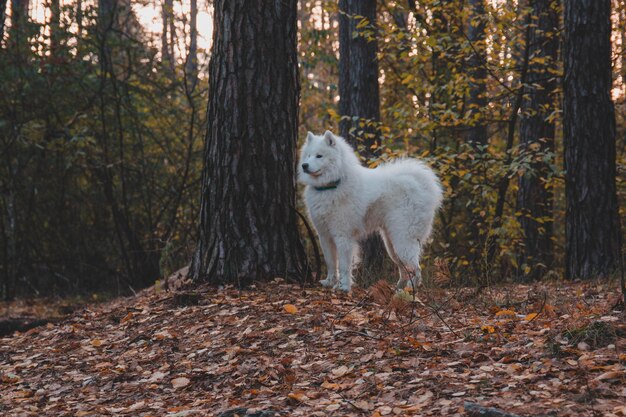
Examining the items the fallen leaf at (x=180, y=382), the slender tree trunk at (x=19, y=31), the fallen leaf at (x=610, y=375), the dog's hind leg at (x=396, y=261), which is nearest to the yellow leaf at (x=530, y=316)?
the fallen leaf at (x=610, y=375)

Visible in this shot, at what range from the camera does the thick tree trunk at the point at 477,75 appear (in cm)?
898

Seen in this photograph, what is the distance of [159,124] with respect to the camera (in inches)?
459

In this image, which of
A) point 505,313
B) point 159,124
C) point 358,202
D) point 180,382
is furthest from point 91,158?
point 505,313

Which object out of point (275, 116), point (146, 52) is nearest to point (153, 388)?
point (275, 116)

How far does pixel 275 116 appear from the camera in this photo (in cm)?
631

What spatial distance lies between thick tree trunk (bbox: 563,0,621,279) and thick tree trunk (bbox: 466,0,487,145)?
4.18 ft

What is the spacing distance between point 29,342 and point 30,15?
6447 millimetres

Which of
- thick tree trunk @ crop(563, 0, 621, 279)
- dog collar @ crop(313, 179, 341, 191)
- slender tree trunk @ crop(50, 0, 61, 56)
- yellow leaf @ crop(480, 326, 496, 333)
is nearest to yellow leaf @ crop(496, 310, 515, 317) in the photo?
yellow leaf @ crop(480, 326, 496, 333)

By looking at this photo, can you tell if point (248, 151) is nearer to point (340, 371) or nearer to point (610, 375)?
point (340, 371)

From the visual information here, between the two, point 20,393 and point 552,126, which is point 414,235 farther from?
point 552,126

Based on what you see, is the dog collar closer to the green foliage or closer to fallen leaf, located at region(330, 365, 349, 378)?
fallen leaf, located at region(330, 365, 349, 378)

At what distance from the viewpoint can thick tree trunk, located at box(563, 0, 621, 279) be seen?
7762 millimetres

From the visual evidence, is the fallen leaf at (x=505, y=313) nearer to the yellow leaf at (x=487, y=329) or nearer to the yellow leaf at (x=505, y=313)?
the yellow leaf at (x=505, y=313)

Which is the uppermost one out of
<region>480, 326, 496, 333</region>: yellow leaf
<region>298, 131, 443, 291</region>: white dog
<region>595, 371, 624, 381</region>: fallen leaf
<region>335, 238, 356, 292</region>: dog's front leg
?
<region>298, 131, 443, 291</region>: white dog
